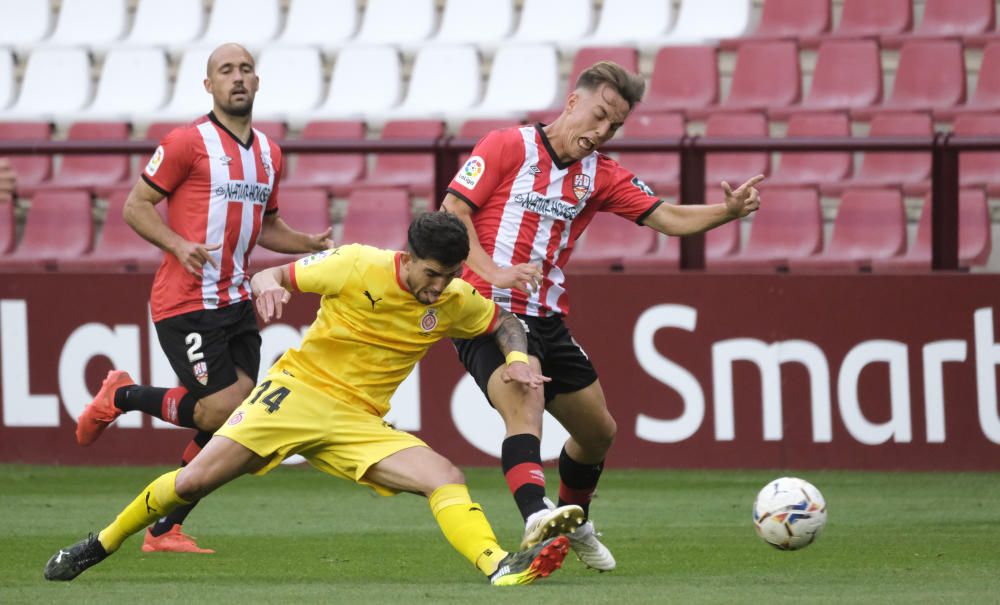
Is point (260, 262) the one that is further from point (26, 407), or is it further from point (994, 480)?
point (994, 480)

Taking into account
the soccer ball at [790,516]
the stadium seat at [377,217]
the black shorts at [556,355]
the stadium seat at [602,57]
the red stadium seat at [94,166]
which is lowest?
the soccer ball at [790,516]

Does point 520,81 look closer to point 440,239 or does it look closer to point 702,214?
point 702,214

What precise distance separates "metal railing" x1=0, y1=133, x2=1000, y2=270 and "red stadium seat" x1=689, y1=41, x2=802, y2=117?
7.26 ft

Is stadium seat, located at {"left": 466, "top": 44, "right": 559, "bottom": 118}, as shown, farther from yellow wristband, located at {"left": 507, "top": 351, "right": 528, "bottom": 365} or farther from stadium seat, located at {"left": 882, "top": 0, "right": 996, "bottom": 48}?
yellow wristband, located at {"left": 507, "top": 351, "right": 528, "bottom": 365}

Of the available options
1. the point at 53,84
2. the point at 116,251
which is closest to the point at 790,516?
the point at 116,251

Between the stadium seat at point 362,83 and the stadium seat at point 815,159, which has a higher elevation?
the stadium seat at point 362,83

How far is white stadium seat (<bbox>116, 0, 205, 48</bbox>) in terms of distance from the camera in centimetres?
1429

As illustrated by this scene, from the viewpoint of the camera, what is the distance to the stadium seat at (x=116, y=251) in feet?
36.8

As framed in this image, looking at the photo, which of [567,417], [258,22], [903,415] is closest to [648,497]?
[903,415]

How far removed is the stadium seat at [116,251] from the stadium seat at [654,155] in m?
3.29

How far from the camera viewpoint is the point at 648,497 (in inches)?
350

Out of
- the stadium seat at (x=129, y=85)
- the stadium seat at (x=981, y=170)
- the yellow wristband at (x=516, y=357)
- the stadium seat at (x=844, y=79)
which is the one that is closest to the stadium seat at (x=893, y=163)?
the stadium seat at (x=981, y=170)

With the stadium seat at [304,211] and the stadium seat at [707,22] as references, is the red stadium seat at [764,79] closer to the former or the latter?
the stadium seat at [707,22]

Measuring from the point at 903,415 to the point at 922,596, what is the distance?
4.24 m
